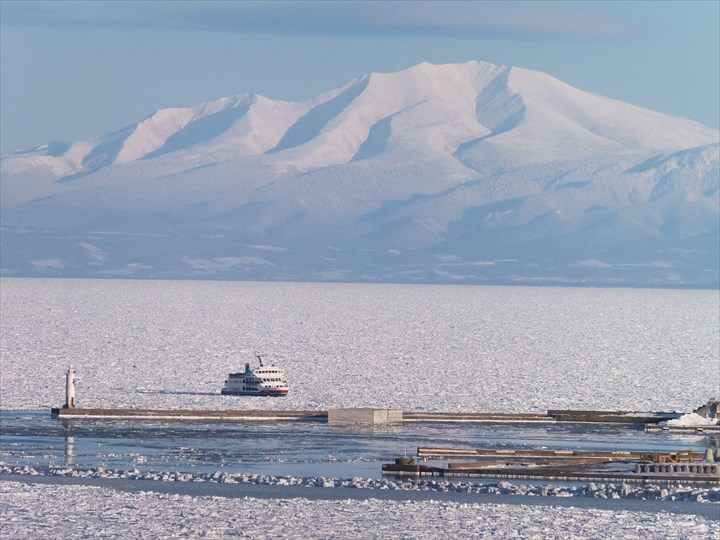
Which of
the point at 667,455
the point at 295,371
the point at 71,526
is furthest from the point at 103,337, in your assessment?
the point at 71,526

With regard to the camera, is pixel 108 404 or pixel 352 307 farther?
pixel 352 307

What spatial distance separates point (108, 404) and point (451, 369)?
23.7 metres

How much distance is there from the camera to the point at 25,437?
163 feet

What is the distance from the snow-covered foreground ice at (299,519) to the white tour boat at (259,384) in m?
27.1

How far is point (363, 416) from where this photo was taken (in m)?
55.7

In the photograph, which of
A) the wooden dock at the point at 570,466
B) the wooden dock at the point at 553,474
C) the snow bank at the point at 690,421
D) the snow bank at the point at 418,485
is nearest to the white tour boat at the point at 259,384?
the snow bank at the point at 690,421

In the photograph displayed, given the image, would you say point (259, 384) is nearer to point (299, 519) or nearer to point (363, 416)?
point (363, 416)

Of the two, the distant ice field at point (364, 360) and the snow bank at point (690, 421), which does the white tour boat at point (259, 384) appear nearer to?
the distant ice field at point (364, 360)

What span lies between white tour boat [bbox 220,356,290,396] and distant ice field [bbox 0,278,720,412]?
807mm

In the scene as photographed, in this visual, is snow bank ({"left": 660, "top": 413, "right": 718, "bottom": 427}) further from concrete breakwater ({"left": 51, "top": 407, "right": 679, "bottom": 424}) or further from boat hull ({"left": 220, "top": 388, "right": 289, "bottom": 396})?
boat hull ({"left": 220, "top": 388, "right": 289, "bottom": 396})

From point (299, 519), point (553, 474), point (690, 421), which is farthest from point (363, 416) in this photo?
point (299, 519)

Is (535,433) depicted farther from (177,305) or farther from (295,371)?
(177,305)

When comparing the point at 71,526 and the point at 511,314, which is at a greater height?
the point at 511,314

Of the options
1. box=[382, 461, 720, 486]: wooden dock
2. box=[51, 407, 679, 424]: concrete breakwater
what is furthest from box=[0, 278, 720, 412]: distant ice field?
box=[382, 461, 720, 486]: wooden dock
